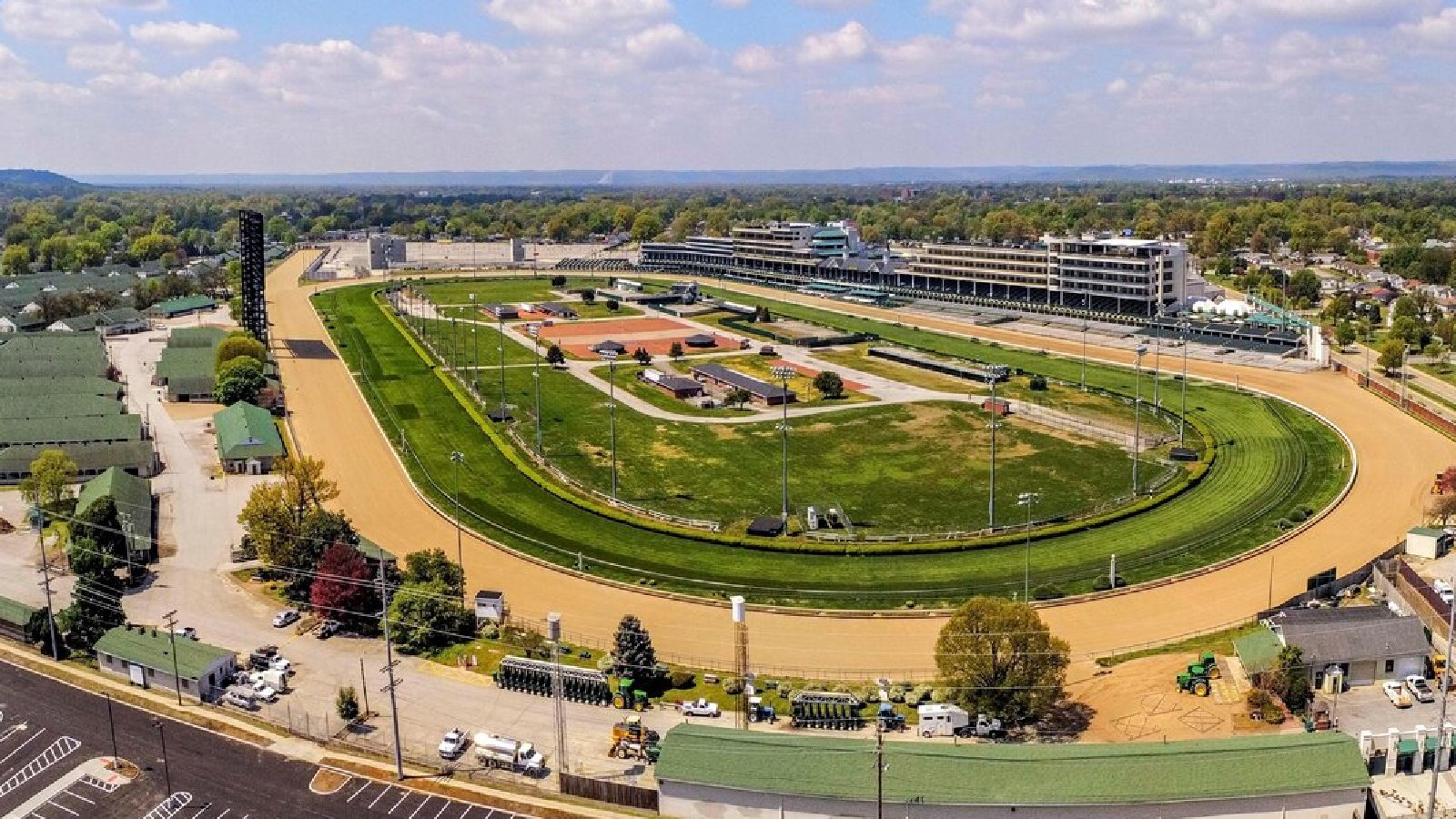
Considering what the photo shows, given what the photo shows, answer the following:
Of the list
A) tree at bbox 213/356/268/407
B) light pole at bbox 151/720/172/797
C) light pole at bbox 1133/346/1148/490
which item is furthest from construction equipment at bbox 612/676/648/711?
tree at bbox 213/356/268/407

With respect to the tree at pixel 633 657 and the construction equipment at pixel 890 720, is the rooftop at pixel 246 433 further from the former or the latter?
the construction equipment at pixel 890 720

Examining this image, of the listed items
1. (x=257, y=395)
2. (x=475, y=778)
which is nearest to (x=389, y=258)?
(x=257, y=395)

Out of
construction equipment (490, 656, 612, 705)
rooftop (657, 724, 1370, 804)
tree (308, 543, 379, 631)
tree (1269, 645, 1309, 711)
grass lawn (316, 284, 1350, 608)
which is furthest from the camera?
grass lawn (316, 284, 1350, 608)

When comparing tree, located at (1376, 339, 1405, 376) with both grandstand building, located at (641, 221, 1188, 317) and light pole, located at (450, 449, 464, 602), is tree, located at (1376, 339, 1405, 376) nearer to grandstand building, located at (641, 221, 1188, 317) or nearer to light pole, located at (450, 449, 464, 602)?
grandstand building, located at (641, 221, 1188, 317)

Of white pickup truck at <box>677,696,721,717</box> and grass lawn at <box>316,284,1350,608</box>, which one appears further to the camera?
grass lawn at <box>316,284,1350,608</box>

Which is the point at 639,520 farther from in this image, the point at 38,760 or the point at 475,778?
the point at 38,760

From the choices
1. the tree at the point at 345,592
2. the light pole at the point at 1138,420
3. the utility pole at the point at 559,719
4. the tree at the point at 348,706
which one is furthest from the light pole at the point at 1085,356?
the tree at the point at 348,706

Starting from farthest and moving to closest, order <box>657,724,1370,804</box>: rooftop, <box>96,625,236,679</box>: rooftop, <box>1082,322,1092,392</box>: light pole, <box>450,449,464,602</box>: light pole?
<box>1082,322,1092,392</box>: light pole → <box>450,449,464,602</box>: light pole → <box>96,625,236,679</box>: rooftop → <box>657,724,1370,804</box>: rooftop

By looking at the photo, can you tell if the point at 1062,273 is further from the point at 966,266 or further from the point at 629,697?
the point at 629,697
